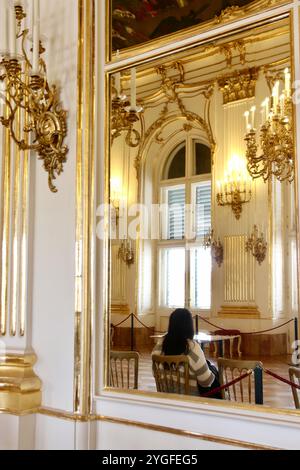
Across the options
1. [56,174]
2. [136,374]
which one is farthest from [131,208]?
[136,374]

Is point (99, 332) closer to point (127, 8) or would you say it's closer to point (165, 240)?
point (165, 240)

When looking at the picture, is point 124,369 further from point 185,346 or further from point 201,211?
point 201,211

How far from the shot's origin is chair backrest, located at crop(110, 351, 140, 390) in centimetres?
288

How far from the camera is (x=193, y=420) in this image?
2.63 metres

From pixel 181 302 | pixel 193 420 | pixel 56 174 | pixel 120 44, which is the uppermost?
pixel 120 44

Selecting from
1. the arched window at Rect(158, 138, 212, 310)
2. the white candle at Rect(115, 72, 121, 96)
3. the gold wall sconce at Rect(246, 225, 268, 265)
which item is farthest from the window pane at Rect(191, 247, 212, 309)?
the white candle at Rect(115, 72, 121, 96)

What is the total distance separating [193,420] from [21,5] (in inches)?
93.4

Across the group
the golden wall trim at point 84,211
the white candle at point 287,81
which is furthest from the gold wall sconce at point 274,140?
the golden wall trim at point 84,211

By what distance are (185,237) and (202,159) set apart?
0.47 metres

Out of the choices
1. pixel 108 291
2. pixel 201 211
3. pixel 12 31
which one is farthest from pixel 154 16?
pixel 108 291

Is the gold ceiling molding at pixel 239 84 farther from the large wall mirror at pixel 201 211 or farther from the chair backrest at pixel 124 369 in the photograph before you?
the chair backrest at pixel 124 369

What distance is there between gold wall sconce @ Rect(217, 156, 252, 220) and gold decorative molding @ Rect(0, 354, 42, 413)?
138 centimetres

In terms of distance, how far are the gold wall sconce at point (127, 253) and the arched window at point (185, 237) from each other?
0.16 metres

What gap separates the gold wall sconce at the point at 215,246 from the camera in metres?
2.96
